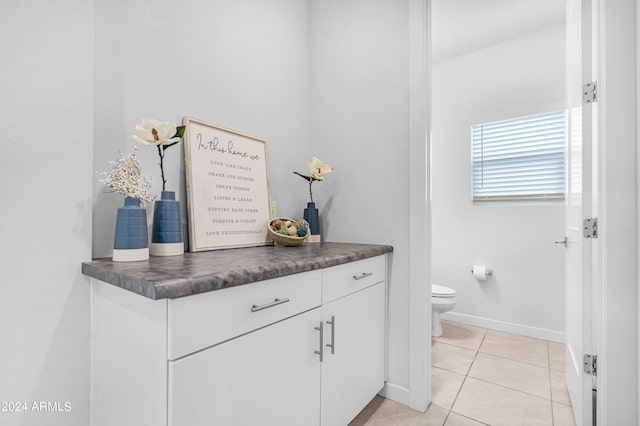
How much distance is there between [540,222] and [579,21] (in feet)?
5.38

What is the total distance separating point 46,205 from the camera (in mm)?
999

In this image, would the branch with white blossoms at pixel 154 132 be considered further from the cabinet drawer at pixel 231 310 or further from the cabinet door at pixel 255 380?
the cabinet door at pixel 255 380

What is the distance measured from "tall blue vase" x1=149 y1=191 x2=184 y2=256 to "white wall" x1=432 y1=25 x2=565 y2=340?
2.71 metres

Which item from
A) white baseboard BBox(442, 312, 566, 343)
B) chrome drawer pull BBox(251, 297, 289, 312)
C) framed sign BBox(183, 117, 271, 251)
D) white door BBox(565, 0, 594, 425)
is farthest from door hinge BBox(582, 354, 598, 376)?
framed sign BBox(183, 117, 271, 251)

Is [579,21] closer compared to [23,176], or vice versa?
[23,176]

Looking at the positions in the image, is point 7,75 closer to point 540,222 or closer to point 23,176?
point 23,176

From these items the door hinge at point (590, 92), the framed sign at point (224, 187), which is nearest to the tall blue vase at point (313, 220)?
the framed sign at point (224, 187)

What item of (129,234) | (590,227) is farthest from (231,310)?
(590,227)

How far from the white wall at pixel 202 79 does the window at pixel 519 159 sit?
1.84 meters

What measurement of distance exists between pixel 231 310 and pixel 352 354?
2.63 ft

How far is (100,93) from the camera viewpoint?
46.7 inches

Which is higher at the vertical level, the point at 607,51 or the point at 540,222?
the point at 607,51

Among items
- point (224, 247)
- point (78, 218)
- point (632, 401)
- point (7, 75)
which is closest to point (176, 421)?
point (78, 218)

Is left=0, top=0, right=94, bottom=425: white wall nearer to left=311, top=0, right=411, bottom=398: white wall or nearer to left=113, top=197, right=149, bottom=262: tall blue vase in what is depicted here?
left=113, top=197, right=149, bottom=262: tall blue vase
